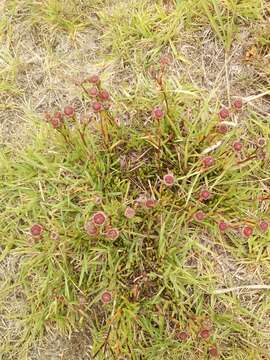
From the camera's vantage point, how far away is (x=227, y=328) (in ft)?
7.43

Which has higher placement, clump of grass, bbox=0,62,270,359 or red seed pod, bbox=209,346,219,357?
clump of grass, bbox=0,62,270,359

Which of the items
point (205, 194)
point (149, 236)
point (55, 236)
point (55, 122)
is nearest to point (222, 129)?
point (205, 194)

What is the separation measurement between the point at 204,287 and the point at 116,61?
1183 mm

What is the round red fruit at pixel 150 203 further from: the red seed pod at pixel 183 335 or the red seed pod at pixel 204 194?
the red seed pod at pixel 183 335

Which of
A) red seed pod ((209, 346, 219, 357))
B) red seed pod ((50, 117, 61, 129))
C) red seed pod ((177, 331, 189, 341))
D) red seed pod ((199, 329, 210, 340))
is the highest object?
red seed pod ((50, 117, 61, 129))

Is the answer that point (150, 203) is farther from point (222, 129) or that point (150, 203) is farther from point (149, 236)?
point (222, 129)

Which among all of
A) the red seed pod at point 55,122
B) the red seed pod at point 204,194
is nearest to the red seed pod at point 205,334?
the red seed pod at point 204,194

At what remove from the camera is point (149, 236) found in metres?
2.24

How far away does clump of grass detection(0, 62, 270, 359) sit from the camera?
2.23 meters

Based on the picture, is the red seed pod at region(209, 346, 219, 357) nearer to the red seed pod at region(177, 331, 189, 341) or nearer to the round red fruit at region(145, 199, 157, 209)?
the red seed pod at region(177, 331, 189, 341)

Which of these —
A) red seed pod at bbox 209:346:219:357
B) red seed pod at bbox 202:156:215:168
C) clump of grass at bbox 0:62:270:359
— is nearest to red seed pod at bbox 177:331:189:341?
clump of grass at bbox 0:62:270:359

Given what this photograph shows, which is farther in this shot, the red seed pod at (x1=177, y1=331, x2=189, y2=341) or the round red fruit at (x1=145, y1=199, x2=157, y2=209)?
the red seed pod at (x1=177, y1=331, x2=189, y2=341)

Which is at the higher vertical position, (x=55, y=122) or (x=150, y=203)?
(x=55, y=122)

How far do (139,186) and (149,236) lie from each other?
0.82 feet
